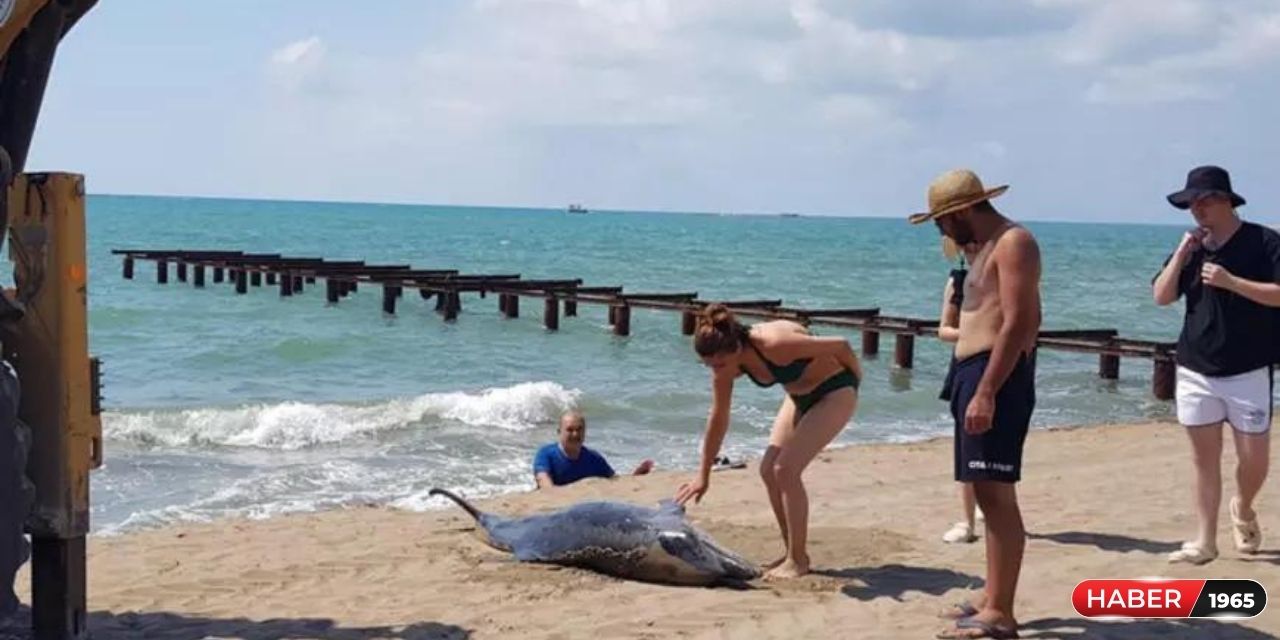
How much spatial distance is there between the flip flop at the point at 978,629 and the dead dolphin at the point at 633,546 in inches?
47.6

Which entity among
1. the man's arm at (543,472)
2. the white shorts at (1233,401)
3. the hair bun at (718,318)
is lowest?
the man's arm at (543,472)

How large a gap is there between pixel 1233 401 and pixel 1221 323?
0.33 metres

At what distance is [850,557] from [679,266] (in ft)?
182

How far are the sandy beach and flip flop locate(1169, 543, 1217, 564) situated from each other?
45 millimetres

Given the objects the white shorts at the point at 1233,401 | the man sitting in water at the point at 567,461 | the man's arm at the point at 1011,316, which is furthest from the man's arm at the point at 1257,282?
the man sitting in water at the point at 567,461

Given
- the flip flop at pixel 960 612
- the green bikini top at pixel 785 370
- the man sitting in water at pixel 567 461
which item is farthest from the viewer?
the man sitting in water at pixel 567 461

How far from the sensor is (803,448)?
6.33 m

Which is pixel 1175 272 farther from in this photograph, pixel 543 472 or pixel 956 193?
pixel 543 472

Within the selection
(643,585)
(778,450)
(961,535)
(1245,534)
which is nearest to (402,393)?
(961,535)

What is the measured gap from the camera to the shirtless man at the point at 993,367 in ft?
16.5

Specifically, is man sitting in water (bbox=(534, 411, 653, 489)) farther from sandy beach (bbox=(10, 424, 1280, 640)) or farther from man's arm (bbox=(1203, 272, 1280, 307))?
man's arm (bbox=(1203, 272, 1280, 307))

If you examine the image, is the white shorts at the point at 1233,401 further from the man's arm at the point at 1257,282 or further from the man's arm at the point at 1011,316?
the man's arm at the point at 1011,316

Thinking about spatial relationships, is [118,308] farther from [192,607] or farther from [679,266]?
[679,266]

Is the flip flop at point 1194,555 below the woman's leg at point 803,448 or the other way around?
below
